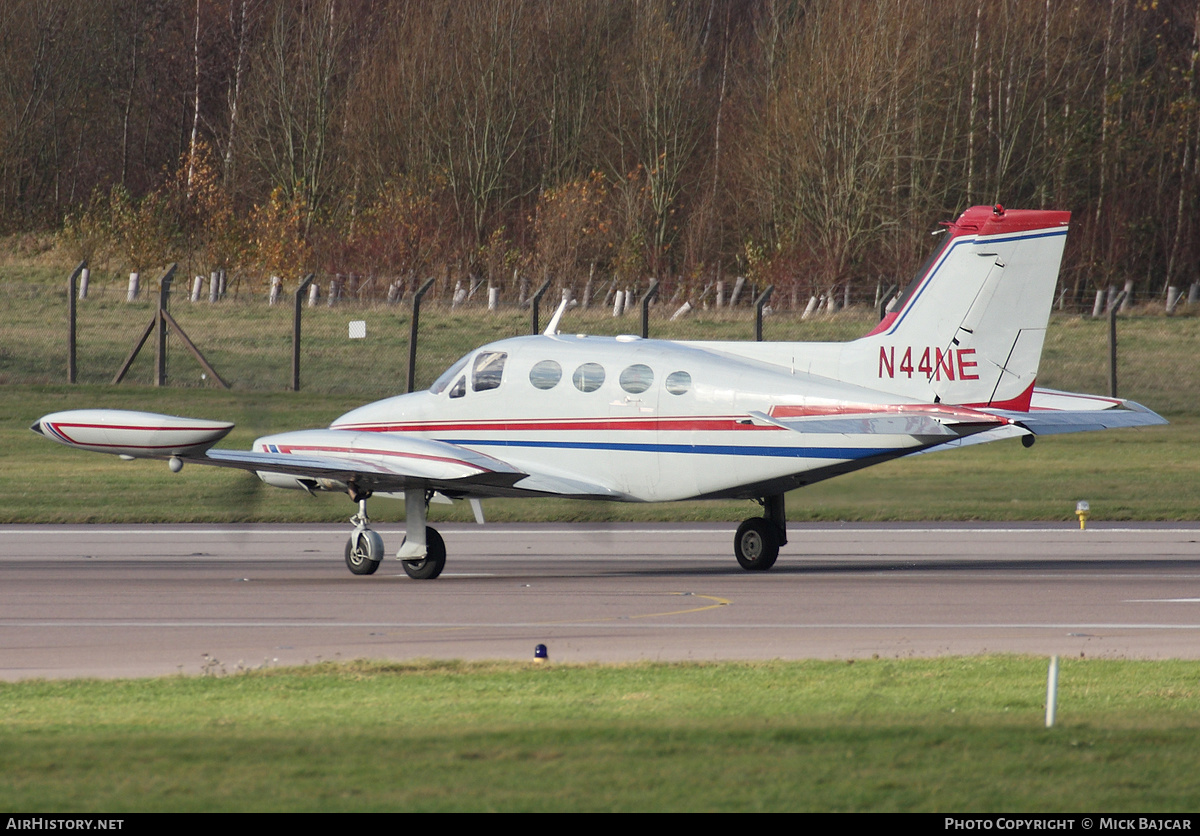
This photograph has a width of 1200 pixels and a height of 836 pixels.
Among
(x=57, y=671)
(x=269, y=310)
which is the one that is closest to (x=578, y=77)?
(x=269, y=310)

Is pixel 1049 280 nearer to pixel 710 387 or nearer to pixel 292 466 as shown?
pixel 710 387

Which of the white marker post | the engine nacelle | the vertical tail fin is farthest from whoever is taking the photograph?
the engine nacelle

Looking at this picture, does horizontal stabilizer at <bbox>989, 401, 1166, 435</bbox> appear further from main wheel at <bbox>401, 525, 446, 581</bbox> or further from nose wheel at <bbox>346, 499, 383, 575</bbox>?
nose wheel at <bbox>346, 499, 383, 575</bbox>

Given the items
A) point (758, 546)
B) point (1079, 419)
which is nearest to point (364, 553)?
point (758, 546)

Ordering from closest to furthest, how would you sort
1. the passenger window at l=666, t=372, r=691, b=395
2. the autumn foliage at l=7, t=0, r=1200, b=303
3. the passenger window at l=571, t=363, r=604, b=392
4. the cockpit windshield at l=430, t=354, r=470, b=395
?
the passenger window at l=666, t=372, r=691, b=395, the passenger window at l=571, t=363, r=604, b=392, the cockpit windshield at l=430, t=354, r=470, b=395, the autumn foliage at l=7, t=0, r=1200, b=303

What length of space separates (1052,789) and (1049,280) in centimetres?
1087

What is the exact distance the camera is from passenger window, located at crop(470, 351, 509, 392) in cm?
1947

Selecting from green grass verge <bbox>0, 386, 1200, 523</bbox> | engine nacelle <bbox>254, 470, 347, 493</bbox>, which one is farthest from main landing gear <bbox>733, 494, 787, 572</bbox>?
engine nacelle <bbox>254, 470, 347, 493</bbox>

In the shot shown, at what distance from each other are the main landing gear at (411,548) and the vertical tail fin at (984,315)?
5.79 metres

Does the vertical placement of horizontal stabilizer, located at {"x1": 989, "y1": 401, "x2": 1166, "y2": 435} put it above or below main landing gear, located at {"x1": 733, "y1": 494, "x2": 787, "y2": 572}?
above

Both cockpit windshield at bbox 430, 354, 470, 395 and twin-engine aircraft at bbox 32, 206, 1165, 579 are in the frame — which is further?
cockpit windshield at bbox 430, 354, 470, 395

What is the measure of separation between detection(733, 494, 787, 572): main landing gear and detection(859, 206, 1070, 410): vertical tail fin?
2379 mm

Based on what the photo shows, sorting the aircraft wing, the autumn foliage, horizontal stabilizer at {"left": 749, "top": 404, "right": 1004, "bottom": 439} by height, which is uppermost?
the autumn foliage

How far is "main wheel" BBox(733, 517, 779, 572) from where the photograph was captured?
19.2 metres
